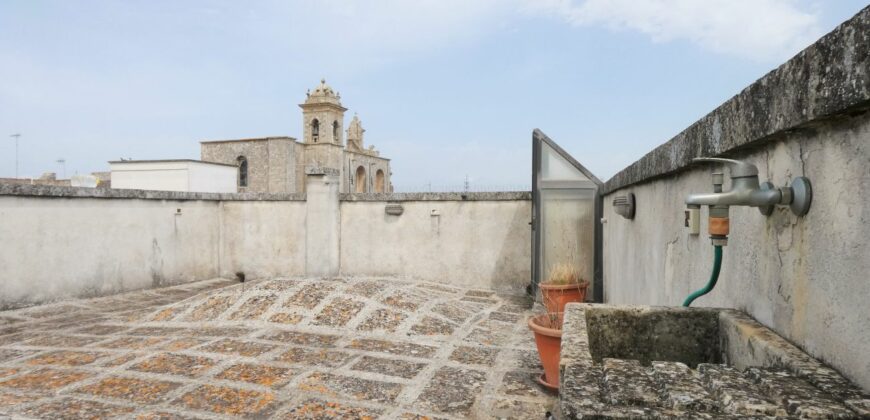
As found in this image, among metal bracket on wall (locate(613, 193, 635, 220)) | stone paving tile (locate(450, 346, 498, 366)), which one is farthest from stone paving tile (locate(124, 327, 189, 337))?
metal bracket on wall (locate(613, 193, 635, 220))

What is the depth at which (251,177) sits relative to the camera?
1202 inches

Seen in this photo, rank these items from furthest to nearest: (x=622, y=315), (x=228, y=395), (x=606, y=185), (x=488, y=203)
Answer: (x=488, y=203), (x=606, y=185), (x=228, y=395), (x=622, y=315)

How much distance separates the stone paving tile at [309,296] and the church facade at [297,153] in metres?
20.9

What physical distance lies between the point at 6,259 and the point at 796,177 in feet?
29.9

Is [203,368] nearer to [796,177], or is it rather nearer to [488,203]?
[796,177]

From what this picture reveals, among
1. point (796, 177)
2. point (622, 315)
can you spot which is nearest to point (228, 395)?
point (622, 315)

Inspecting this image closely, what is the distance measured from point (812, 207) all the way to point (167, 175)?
2104cm

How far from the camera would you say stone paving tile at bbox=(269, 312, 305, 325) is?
597 centimetres

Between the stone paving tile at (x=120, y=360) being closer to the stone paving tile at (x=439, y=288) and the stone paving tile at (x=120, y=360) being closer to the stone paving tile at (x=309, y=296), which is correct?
the stone paving tile at (x=309, y=296)

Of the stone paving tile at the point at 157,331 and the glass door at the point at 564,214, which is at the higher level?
the glass door at the point at 564,214

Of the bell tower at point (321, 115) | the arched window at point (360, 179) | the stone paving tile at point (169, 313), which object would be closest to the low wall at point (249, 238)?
the stone paving tile at point (169, 313)

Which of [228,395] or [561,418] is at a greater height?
[561,418]

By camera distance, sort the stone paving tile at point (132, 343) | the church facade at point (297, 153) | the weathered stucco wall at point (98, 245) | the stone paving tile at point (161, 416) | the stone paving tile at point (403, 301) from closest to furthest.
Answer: the stone paving tile at point (161, 416) → the stone paving tile at point (132, 343) → the stone paving tile at point (403, 301) → the weathered stucco wall at point (98, 245) → the church facade at point (297, 153)

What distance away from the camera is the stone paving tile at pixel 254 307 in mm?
6156
